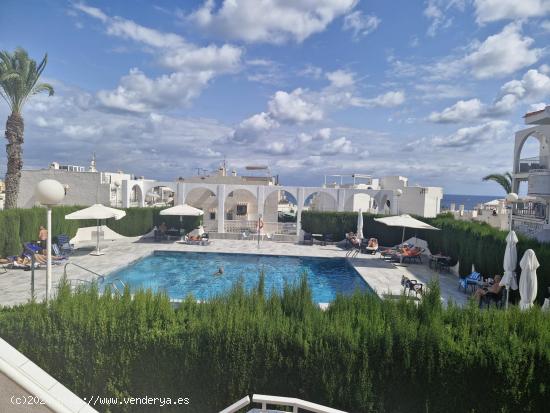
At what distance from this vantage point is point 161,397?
196 inches

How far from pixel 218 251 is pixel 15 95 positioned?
13.5m

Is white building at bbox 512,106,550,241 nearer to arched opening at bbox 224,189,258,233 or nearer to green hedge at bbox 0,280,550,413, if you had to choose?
green hedge at bbox 0,280,550,413

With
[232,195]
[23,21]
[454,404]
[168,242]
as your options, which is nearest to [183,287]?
[168,242]

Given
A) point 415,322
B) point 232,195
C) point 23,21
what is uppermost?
point 23,21

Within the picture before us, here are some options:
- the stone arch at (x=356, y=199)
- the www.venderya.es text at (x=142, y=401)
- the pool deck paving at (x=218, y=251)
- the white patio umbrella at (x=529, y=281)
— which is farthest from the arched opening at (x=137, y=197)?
the white patio umbrella at (x=529, y=281)

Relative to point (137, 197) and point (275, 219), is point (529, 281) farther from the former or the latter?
point (137, 197)

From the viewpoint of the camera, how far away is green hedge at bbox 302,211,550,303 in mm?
10773

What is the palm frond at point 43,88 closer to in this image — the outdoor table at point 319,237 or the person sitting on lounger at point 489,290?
the outdoor table at point 319,237

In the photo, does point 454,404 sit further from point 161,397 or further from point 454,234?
point 454,234

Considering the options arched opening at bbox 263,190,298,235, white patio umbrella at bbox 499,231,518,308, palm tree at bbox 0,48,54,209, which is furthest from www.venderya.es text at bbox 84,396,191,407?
arched opening at bbox 263,190,298,235

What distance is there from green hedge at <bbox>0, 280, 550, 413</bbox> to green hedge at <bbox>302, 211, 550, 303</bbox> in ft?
21.9

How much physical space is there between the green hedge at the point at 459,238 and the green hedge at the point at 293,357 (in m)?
6.67

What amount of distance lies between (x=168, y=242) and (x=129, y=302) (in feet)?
56.5

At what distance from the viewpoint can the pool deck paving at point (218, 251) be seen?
37.7ft
